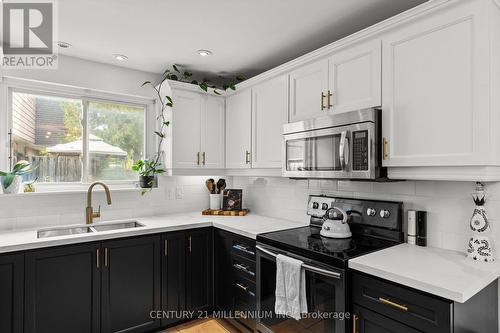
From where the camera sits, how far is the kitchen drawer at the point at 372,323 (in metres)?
1.38

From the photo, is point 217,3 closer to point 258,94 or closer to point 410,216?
point 258,94

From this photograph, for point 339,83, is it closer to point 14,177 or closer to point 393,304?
point 393,304

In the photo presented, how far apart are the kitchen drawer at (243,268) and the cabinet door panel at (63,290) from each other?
105cm

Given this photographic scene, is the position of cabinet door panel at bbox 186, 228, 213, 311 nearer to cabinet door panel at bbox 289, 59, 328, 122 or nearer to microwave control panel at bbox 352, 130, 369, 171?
cabinet door panel at bbox 289, 59, 328, 122

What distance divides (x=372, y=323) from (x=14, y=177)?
276 centimetres

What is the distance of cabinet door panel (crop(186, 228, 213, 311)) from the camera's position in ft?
8.65

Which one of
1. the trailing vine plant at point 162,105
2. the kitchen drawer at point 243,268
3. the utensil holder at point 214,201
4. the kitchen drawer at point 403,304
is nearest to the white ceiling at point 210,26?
the trailing vine plant at point 162,105

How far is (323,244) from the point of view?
1.91 meters

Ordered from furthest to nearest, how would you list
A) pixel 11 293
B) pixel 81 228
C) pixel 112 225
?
pixel 112 225
pixel 81 228
pixel 11 293

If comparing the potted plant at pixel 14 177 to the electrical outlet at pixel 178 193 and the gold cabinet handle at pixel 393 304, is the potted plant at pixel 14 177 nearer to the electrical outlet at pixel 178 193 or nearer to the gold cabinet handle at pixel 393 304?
A: the electrical outlet at pixel 178 193

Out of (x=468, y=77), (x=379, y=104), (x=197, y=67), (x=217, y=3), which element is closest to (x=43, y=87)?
(x=197, y=67)

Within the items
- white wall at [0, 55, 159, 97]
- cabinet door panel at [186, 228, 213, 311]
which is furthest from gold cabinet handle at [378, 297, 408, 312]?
white wall at [0, 55, 159, 97]

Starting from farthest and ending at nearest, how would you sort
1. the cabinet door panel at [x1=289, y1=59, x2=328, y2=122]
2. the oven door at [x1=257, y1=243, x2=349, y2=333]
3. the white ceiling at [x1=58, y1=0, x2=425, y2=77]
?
the cabinet door panel at [x1=289, y1=59, x2=328, y2=122]
the white ceiling at [x1=58, y1=0, x2=425, y2=77]
the oven door at [x1=257, y1=243, x2=349, y2=333]

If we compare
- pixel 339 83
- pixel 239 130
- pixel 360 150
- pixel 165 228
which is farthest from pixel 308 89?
pixel 165 228
